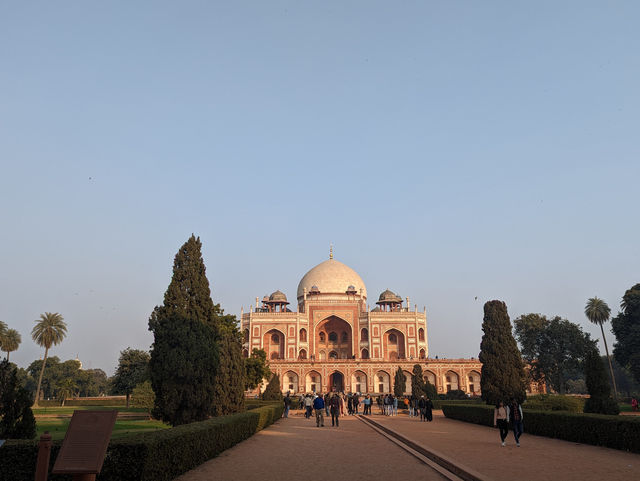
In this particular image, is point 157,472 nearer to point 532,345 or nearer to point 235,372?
point 235,372

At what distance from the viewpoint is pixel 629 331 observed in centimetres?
4847

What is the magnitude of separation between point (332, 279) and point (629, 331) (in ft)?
124

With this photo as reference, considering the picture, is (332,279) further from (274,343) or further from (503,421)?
(503,421)

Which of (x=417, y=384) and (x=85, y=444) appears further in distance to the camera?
(x=417, y=384)

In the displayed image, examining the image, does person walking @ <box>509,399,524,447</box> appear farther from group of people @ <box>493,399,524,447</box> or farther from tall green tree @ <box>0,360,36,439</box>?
tall green tree @ <box>0,360,36,439</box>

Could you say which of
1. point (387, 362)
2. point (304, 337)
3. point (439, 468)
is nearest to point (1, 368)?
point (439, 468)

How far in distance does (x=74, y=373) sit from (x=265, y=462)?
3355 inches

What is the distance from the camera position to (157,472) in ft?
29.2

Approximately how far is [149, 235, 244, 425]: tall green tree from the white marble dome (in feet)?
172

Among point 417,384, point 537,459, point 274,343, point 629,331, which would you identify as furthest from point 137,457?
point 274,343

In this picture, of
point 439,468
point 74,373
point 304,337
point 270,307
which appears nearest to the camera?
point 439,468

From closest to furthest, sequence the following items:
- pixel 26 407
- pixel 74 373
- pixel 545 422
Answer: pixel 26 407
pixel 545 422
pixel 74 373

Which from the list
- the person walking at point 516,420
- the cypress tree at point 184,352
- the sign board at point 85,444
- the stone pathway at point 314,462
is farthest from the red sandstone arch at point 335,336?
the sign board at point 85,444

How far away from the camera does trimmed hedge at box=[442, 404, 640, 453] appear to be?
13.0 meters
